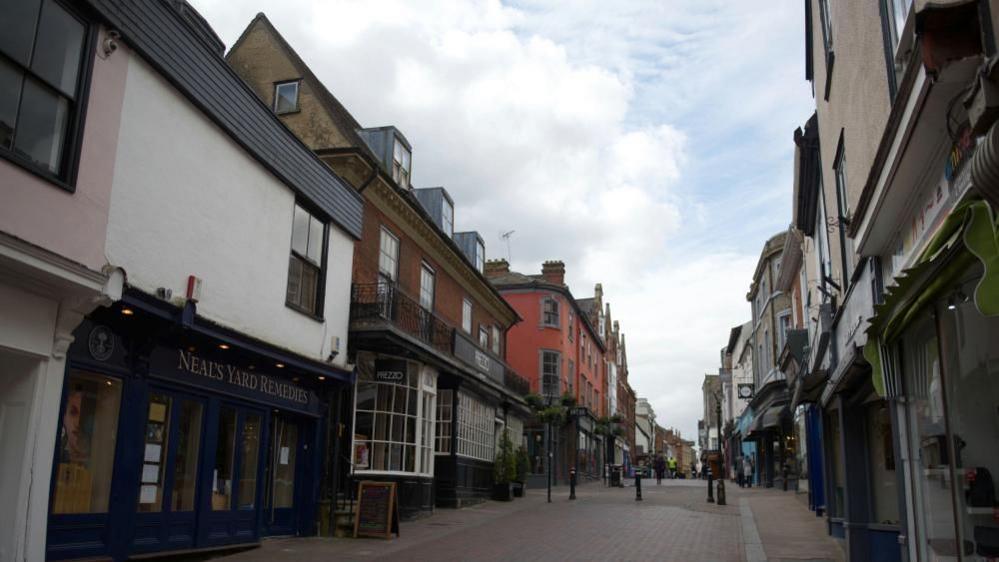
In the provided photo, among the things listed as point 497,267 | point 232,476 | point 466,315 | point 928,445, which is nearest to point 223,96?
point 232,476

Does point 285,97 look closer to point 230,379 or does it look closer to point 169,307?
point 230,379

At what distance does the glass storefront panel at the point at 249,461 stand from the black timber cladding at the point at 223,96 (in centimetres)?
395

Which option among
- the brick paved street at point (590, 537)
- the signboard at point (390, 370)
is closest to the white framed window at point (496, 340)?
the brick paved street at point (590, 537)

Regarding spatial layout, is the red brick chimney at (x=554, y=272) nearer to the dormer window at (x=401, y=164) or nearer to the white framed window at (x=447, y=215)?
the white framed window at (x=447, y=215)

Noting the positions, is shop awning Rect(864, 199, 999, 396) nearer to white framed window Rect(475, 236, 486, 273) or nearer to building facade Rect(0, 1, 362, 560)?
building facade Rect(0, 1, 362, 560)

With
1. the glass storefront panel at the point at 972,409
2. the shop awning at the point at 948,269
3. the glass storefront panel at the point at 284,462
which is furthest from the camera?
the glass storefront panel at the point at 284,462

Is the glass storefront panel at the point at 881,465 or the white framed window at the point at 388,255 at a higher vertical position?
the white framed window at the point at 388,255

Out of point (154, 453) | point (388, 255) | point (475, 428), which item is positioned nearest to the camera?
point (154, 453)

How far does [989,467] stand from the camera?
18.0 feet

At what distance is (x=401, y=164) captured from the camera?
21062 mm

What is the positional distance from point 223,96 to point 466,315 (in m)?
15.0

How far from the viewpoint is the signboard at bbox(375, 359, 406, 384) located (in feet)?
53.8

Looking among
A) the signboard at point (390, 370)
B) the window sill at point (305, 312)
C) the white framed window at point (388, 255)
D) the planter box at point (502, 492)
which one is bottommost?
the planter box at point (502, 492)

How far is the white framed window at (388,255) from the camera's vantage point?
1822 centimetres
